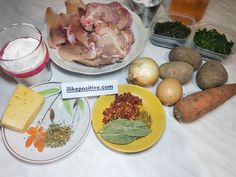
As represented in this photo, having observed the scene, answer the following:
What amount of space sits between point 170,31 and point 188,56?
12cm

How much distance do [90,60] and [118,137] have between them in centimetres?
26

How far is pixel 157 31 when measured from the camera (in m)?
0.89

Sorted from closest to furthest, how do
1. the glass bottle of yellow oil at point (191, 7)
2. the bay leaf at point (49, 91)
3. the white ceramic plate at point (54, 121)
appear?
1. the white ceramic plate at point (54, 121)
2. the bay leaf at point (49, 91)
3. the glass bottle of yellow oil at point (191, 7)

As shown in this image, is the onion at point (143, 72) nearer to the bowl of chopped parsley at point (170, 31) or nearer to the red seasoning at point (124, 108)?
the red seasoning at point (124, 108)

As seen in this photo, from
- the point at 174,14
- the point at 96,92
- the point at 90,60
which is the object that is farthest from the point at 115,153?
the point at 174,14

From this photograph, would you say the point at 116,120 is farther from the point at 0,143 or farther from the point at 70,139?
the point at 0,143

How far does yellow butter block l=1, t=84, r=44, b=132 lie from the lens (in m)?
0.68

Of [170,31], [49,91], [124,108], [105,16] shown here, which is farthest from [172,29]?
[49,91]

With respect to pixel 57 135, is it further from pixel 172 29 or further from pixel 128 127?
pixel 172 29

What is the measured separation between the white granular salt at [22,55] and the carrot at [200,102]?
42cm

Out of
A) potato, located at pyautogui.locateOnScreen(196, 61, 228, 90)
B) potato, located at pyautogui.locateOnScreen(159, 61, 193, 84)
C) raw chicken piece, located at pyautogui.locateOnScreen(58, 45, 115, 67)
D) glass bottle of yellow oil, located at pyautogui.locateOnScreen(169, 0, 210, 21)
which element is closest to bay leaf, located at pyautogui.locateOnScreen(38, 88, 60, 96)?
raw chicken piece, located at pyautogui.locateOnScreen(58, 45, 115, 67)

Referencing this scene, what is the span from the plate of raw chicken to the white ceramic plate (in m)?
0.09

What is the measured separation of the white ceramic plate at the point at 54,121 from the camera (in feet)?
2.18

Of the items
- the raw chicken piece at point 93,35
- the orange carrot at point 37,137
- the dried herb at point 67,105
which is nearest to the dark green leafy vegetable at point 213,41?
the raw chicken piece at point 93,35
